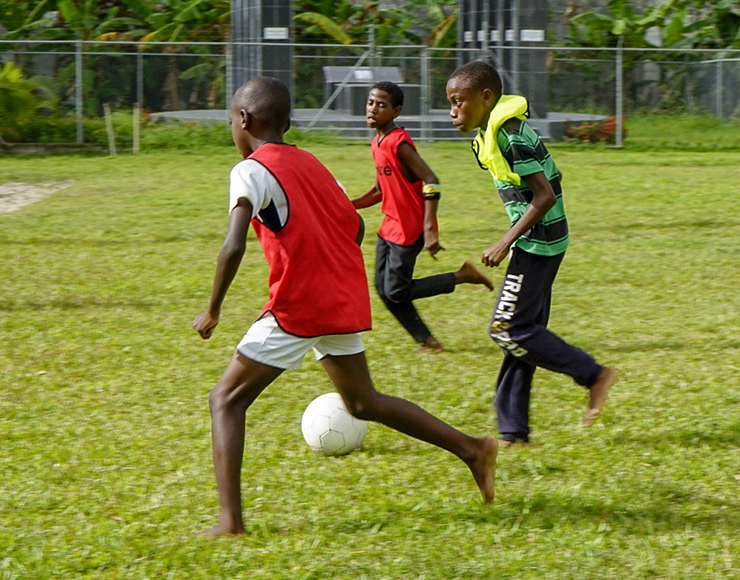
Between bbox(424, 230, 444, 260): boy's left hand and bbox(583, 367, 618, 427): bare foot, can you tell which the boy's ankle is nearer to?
bbox(424, 230, 444, 260): boy's left hand

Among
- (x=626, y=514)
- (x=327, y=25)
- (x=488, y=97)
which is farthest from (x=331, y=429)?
(x=327, y=25)

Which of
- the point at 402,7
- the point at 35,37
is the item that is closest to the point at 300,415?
the point at 35,37

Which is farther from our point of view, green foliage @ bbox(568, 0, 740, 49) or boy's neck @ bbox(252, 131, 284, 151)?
green foliage @ bbox(568, 0, 740, 49)

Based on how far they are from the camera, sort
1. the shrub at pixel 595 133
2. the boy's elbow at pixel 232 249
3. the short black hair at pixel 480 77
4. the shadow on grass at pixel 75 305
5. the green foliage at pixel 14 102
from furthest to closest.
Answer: the shrub at pixel 595 133, the green foliage at pixel 14 102, the shadow on grass at pixel 75 305, the short black hair at pixel 480 77, the boy's elbow at pixel 232 249

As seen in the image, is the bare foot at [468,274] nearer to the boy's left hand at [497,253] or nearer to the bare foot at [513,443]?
the bare foot at [513,443]

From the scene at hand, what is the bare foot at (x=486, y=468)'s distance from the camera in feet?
13.5

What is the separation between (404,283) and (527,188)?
7.06 ft

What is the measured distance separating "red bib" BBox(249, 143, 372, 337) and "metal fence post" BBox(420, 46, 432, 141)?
16.8 metres

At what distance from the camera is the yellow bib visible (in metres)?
4.44

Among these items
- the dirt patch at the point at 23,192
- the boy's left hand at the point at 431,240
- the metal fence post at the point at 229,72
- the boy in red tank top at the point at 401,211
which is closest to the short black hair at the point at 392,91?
the boy in red tank top at the point at 401,211

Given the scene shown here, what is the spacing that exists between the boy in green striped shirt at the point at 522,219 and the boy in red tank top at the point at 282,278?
2.64 feet

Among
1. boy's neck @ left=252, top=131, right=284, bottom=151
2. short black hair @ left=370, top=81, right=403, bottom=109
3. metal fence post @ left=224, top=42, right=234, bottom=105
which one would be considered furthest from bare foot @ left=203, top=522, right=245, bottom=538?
metal fence post @ left=224, top=42, right=234, bottom=105

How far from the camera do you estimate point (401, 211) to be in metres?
6.47

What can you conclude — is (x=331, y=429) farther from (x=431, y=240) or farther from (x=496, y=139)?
(x=431, y=240)
